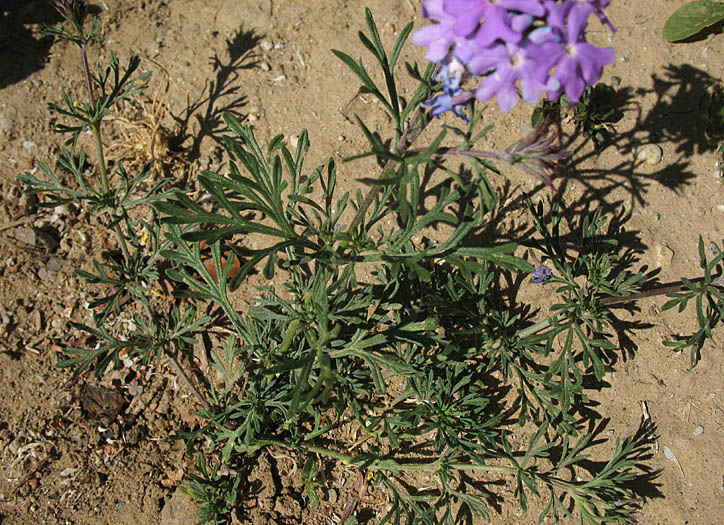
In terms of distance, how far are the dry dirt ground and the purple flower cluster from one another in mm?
1843

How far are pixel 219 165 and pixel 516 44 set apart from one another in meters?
2.50

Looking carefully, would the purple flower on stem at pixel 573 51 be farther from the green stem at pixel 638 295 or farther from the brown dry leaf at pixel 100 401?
the brown dry leaf at pixel 100 401

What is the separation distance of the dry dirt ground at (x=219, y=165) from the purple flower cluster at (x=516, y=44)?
72.5 inches

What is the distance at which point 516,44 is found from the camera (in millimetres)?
1608

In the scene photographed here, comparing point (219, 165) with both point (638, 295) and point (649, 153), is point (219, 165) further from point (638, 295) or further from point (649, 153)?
point (649, 153)

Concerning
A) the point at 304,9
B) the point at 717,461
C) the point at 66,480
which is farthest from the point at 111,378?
the point at 717,461

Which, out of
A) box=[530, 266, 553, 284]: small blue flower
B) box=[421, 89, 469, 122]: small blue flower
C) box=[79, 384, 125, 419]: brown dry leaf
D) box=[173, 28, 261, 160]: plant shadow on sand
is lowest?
box=[79, 384, 125, 419]: brown dry leaf

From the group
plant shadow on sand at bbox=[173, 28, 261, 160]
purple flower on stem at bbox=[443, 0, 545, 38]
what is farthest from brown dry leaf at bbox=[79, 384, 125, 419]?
purple flower on stem at bbox=[443, 0, 545, 38]

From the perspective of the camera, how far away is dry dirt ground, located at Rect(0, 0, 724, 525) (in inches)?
121

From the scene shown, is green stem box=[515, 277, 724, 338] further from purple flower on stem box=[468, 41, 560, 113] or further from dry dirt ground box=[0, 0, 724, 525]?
purple flower on stem box=[468, 41, 560, 113]

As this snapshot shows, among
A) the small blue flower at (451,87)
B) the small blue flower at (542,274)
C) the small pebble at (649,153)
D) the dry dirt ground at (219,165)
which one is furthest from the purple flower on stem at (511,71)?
the small pebble at (649,153)

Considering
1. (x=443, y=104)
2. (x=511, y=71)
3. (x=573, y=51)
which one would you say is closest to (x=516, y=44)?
(x=511, y=71)

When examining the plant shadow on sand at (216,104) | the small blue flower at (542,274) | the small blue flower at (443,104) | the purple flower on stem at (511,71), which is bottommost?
the small blue flower at (542,274)

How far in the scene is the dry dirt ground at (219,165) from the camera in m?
Result: 3.08
